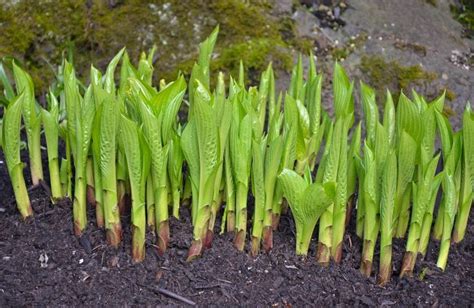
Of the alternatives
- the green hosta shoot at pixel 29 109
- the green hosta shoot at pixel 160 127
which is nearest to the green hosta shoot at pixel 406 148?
the green hosta shoot at pixel 160 127

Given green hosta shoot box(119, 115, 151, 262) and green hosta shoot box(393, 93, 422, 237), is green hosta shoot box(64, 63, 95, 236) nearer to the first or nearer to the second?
green hosta shoot box(119, 115, 151, 262)

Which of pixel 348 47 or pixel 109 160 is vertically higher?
pixel 109 160

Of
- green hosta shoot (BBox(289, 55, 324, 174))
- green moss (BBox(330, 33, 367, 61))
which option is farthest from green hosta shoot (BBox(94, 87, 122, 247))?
green moss (BBox(330, 33, 367, 61))

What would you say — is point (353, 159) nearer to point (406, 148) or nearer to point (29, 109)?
point (406, 148)

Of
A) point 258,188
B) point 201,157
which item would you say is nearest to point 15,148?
point 201,157

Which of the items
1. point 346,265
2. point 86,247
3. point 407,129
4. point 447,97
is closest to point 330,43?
point 447,97

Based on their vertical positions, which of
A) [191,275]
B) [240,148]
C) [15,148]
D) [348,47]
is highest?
[240,148]

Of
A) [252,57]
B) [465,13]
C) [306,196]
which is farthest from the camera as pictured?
[465,13]

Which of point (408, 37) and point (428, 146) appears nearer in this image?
point (428, 146)
